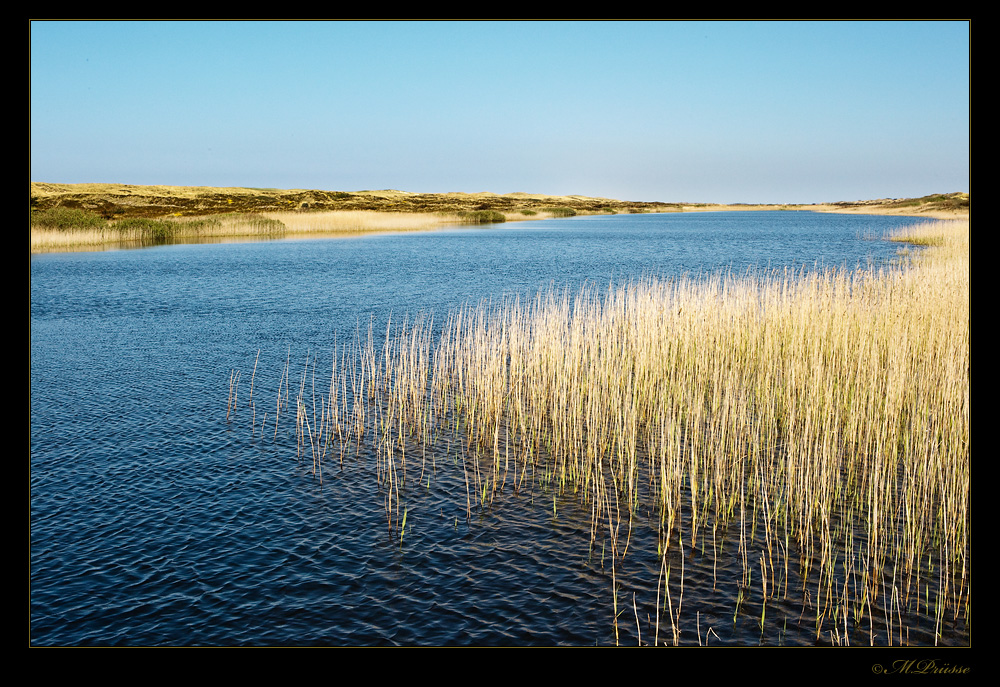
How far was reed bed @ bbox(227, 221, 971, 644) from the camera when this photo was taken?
6.22 m

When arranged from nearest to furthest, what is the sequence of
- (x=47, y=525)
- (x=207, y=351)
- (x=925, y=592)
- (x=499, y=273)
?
(x=925, y=592) → (x=47, y=525) → (x=207, y=351) → (x=499, y=273)

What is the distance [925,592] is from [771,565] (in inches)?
44.8

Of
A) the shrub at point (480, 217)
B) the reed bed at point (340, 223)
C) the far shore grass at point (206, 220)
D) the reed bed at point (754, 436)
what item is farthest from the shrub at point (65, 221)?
the shrub at point (480, 217)

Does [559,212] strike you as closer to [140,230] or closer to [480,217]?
[480,217]

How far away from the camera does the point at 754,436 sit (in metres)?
8.38

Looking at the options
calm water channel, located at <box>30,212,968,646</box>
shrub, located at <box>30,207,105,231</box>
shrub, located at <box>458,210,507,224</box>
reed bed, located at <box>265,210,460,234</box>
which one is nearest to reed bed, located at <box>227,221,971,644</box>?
calm water channel, located at <box>30,212,968,646</box>

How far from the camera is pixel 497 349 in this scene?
11.9 metres

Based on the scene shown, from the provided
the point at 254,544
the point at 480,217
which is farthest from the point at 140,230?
the point at 254,544

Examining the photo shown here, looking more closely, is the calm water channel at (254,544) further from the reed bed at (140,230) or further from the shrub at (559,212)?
the shrub at (559,212)

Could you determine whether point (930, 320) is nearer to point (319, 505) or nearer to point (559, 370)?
point (559, 370)

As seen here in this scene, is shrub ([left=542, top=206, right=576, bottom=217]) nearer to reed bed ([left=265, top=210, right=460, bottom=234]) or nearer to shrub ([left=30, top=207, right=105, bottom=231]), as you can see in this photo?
reed bed ([left=265, top=210, right=460, bottom=234])

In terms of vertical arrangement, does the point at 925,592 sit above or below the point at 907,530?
below

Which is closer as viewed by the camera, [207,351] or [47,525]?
Result: [47,525]

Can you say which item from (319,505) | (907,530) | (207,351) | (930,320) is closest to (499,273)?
(207,351)
